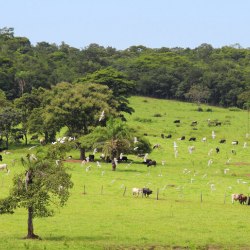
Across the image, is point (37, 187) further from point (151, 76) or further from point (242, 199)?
point (151, 76)

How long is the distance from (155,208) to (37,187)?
1244 cm

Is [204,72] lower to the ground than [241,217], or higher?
higher

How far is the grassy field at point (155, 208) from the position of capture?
31.1 m

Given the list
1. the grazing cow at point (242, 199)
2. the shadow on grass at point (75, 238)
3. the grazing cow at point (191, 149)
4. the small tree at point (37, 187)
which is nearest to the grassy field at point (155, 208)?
the shadow on grass at point (75, 238)

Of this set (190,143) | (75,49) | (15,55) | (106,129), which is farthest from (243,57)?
(106,129)

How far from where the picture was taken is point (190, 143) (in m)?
79.0

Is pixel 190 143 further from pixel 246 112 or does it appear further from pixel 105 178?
pixel 246 112

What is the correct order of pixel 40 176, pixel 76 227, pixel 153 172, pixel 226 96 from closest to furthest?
pixel 40 176, pixel 76 227, pixel 153 172, pixel 226 96

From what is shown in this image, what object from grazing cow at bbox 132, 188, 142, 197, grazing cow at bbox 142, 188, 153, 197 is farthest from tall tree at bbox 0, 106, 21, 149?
grazing cow at bbox 142, 188, 153, 197

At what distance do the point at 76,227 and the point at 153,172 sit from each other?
24.4m

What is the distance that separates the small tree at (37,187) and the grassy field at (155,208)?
162 centimetres

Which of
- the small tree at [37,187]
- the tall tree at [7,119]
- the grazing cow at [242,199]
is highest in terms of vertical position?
the tall tree at [7,119]

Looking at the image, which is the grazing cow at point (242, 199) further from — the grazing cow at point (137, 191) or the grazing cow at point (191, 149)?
the grazing cow at point (191, 149)

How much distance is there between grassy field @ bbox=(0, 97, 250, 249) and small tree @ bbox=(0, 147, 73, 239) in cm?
162
